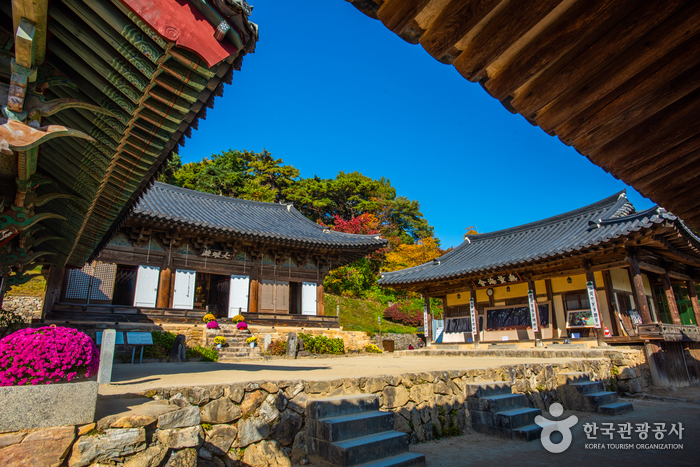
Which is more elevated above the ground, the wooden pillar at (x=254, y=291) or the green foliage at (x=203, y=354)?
the wooden pillar at (x=254, y=291)

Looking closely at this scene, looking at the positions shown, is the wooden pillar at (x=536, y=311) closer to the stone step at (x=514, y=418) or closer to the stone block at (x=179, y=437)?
the stone step at (x=514, y=418)

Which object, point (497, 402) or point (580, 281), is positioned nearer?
point (497, 402)

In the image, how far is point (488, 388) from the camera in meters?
6.51

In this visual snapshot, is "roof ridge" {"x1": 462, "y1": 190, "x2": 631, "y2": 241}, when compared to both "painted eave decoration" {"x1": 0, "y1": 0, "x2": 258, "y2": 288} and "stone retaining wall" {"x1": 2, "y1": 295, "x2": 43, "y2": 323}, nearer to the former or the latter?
"painted eave decoration" {"x1": 0, "y1": 0, "x2": 258, "y2": 288}

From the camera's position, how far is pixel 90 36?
109 inches

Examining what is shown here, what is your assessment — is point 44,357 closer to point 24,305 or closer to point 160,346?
point 160,346

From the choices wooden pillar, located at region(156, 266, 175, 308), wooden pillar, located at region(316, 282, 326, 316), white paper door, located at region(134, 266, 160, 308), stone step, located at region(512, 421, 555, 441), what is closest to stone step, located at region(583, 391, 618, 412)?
stone step, located at region(512, 421, 555, 441)

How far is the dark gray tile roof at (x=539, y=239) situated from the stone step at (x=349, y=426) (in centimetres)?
979

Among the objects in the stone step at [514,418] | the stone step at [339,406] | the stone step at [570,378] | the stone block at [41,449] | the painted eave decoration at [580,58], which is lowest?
the stone step at [514,418]

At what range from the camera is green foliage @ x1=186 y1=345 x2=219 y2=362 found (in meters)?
11.6

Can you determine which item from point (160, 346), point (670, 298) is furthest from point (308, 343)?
point (670, 298)

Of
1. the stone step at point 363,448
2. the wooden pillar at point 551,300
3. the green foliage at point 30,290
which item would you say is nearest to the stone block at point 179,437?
the stone step at point 363,448

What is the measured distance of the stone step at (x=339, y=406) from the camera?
4.52m

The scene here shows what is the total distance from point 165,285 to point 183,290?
0.70m
